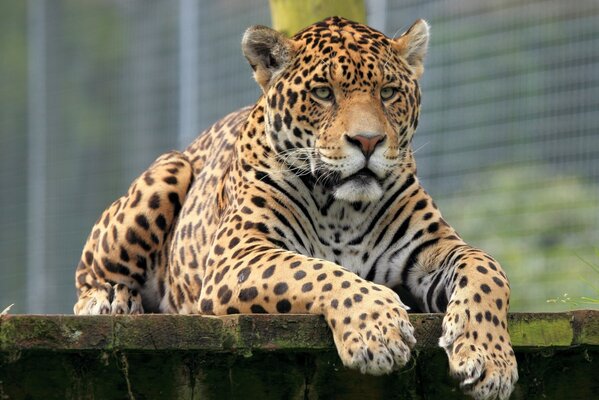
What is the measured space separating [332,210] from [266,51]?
1.04 meters

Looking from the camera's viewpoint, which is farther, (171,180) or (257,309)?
(171,180)

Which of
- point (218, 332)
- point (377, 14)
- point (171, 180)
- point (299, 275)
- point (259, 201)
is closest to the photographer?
point (218, 332)

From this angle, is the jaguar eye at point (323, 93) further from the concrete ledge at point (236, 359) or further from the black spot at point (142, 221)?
the black spot at point (142, 221)

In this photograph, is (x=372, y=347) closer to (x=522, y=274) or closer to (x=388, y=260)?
(x=388, y=260)

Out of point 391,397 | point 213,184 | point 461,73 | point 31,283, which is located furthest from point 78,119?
point 391,397

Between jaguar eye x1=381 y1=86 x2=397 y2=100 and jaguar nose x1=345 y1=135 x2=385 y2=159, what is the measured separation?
1.55 feet

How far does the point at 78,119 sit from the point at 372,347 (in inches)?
734

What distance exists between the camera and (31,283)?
22891mm

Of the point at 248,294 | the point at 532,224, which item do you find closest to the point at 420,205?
the point at 248,294

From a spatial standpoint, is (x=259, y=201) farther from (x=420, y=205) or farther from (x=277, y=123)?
(x=420, y=205)

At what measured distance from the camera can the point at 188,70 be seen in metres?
20.3

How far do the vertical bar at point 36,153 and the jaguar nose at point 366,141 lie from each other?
51.4ft

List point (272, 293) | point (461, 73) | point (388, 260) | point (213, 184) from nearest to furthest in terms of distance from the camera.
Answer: point (272, 293), point (388, 260), point (213, 184), point (461, 73)

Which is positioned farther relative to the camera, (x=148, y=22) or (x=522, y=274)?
(x=148, y=22)
